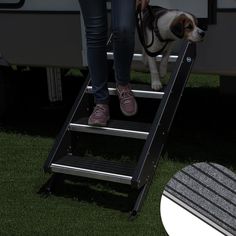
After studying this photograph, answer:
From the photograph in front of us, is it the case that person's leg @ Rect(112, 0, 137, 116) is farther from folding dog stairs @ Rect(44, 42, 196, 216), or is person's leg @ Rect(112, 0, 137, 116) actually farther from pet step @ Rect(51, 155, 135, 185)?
pet step @ Rect(51, 155, 135, 185)

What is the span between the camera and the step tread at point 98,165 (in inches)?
139

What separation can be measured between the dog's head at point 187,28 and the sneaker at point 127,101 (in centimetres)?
46

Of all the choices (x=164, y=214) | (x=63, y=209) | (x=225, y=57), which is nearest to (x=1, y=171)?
(x=63, y=209)

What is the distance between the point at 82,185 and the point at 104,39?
0.96m

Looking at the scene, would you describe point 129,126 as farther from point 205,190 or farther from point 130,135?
point 205,190

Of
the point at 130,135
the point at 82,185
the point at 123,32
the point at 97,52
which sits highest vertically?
the point at 123,32

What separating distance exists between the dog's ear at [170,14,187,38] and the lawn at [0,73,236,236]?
92 centimetres

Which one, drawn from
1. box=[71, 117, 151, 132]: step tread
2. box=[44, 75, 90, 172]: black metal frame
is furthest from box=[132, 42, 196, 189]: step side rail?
box=[44, 75, 90, 172]: black metal frame

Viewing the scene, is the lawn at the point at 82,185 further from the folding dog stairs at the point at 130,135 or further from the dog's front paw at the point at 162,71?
the dog's front paw at the point at 162,71

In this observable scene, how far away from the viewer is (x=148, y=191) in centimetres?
374

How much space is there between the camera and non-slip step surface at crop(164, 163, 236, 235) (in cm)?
253

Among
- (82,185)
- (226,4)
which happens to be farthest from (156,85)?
(82,185)

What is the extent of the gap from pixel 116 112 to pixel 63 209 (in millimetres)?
1611

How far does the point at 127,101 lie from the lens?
377 centimetres
